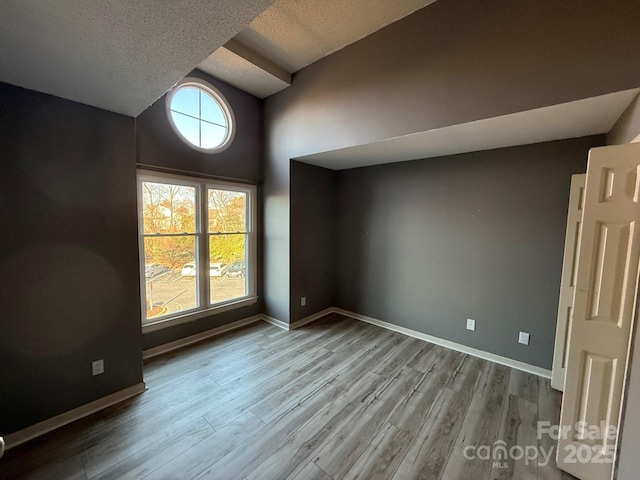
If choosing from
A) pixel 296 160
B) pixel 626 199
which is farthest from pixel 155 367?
pixel 626 199

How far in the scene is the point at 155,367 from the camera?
2637 millimetres

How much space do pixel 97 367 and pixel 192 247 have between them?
4.90 ft

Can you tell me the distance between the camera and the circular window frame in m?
2.90

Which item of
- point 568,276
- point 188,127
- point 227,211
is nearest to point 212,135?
point 188,127

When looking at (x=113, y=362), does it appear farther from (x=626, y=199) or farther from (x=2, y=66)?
(x=626, y=199)

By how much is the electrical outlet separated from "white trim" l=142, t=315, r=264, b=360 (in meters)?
0.81

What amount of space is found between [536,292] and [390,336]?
5.61ft

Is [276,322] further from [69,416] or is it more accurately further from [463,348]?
[463,348]

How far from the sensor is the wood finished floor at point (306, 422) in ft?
5.17

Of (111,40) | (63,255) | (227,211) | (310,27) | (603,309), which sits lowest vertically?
(603,309)

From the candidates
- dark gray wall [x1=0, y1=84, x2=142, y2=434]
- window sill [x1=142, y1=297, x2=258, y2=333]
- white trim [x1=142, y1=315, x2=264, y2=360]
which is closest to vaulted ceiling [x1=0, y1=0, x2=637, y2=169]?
dark gray wall [x1=0, y1=84, x2=142, y2=434]

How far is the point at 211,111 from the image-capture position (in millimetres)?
3295

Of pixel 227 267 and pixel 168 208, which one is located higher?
pixel 168 208

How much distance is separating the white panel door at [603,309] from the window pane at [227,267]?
348 centimetres
